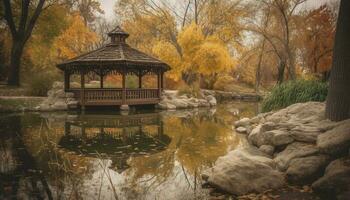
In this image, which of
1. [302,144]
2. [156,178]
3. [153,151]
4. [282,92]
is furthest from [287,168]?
[282,92]

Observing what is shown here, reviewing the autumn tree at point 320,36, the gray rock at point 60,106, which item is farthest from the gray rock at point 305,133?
the gray rock at point 60,106

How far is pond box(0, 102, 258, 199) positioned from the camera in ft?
18.1

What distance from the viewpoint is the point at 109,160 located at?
25.2ft

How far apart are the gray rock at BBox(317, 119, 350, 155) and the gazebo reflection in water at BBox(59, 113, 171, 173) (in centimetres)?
402

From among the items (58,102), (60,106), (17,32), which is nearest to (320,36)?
(60,106)

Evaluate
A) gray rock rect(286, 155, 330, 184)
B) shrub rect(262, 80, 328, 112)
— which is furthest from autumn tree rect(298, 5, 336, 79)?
gray rock rect(286, 155, 330, 184)

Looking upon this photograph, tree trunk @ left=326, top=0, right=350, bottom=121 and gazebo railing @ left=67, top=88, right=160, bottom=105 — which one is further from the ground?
tree trunk @ left=326, top=0, right=350, bottom=121

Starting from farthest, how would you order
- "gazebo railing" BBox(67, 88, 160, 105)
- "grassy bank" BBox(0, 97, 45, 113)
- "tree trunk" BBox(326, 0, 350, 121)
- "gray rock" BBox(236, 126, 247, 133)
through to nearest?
"gazebo railing" BBox(67, 88, 160, 105) → "grassy bank" BBox(0, 97, 45, 113) → "gray rock" BBox(236, 126, 247, 133) → "tree trunk" BBox(326, 0, 350, 121)

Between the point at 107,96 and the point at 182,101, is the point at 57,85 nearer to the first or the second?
the point at 107,96

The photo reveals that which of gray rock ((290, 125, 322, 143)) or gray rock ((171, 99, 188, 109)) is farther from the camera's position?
gray rock ((171, 99, 188, 109))

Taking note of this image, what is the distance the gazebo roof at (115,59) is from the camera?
782 inches

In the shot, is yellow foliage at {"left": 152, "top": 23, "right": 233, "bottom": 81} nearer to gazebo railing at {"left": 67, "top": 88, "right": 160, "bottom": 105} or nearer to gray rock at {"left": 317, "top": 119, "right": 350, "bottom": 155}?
gazebo railing at {"left": 67, "top": 88, "right": 160, "bottom": 105}

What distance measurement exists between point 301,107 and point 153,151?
495 centimetres

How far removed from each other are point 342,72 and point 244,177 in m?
3.99
